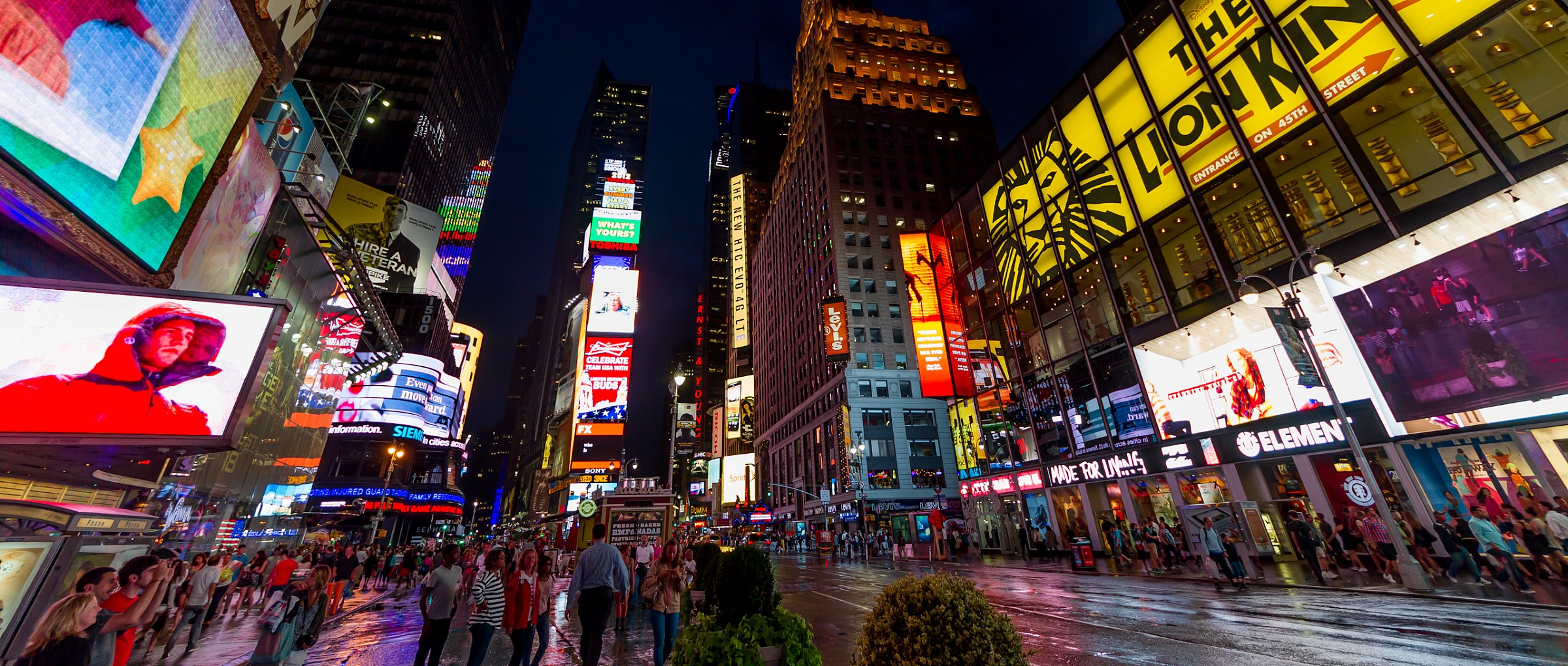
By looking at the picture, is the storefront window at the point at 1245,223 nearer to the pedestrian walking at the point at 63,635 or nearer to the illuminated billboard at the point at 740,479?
the pedestrian walking at the point at 63,635

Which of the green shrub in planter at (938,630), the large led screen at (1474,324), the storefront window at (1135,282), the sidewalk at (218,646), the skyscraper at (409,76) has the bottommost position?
the sidewalk at (218,646)

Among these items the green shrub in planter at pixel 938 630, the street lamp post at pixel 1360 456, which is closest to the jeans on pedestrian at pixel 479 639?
the green shrub in planter at pixel 938 630

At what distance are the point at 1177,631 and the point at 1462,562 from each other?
13.3 meters

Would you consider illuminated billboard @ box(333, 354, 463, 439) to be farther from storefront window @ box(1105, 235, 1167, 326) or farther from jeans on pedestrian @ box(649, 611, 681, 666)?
storefront window @ box(1105, 235, 1167, 326)

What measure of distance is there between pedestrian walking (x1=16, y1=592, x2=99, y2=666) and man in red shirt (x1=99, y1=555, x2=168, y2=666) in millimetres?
1461

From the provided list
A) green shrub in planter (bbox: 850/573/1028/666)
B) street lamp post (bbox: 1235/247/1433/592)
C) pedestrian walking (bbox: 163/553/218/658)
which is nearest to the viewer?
green shrub in planter (bbox: 850/573/1028/666)

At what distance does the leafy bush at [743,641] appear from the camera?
4.37 meters

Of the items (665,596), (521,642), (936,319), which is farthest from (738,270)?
(521,642)

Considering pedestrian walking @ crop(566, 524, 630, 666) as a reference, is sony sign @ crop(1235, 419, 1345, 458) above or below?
above

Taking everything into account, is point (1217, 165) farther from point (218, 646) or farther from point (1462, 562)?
point (218, 646)

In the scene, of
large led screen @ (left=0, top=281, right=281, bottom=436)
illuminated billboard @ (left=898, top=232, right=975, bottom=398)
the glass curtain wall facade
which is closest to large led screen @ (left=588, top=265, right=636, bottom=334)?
illuminated billboard @ (left=898, top=232, right=975, bottom=398)

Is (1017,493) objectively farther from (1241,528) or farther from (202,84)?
(202,84)

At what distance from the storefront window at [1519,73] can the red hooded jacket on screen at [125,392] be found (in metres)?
33.8

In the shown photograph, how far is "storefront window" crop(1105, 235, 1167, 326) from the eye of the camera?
2723 cm
